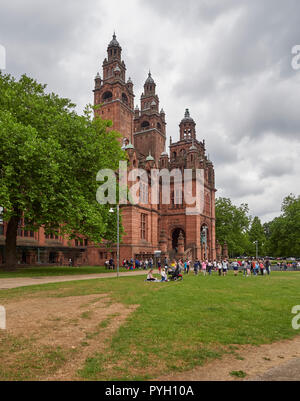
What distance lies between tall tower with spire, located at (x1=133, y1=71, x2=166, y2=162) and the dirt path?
59230 millimetres

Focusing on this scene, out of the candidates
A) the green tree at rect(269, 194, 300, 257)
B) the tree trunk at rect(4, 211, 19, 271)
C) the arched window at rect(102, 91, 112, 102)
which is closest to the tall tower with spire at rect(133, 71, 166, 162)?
the arched window at rect(102, 91, 112, 102)

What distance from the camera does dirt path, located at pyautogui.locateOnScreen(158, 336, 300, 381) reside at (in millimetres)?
5441

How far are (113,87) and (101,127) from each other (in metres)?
31.1

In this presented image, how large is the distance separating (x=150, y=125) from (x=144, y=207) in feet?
91.6

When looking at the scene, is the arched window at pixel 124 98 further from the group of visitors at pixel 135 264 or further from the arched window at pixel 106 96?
the group of visitors at pixel 135 264

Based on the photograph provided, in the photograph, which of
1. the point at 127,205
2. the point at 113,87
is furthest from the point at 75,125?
the point at 113,87

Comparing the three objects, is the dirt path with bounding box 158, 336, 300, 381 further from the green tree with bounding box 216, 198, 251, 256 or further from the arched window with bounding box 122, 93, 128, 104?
the green tree with bounding box 216, 198, 251, 256

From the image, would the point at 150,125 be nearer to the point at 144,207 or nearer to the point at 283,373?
the point at 144,207

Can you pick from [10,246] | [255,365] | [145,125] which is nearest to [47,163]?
[10,246]

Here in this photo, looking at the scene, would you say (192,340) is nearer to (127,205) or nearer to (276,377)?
(276,377)

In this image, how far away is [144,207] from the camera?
46.1 m

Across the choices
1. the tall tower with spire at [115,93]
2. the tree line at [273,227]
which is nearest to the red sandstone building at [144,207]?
the tall tower with spire at [115,93]

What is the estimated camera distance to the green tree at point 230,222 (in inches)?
2955

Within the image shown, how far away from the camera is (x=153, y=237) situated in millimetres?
48281
